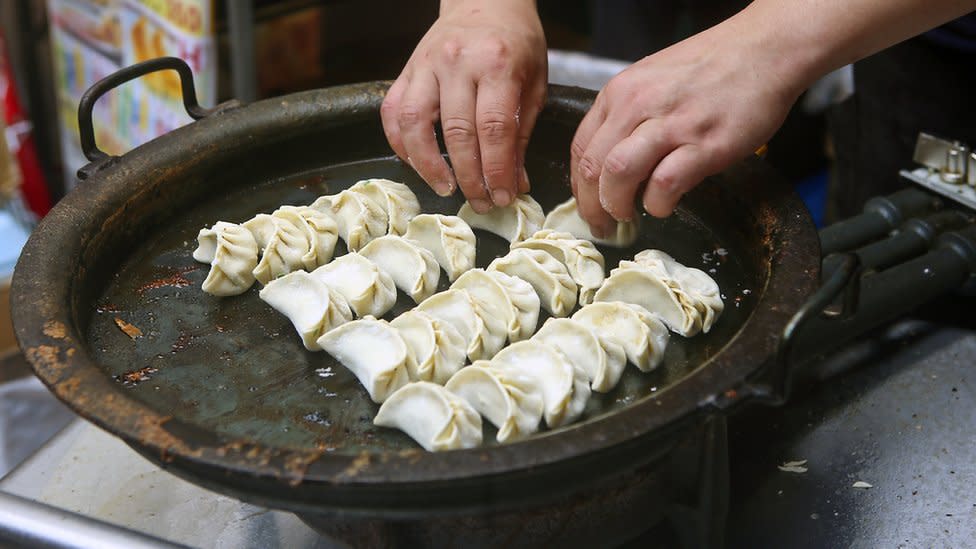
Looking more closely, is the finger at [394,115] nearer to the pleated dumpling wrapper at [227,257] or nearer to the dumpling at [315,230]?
the dumpling at [315,230]

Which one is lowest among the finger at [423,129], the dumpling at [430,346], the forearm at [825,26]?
the dumpling at [430,346]

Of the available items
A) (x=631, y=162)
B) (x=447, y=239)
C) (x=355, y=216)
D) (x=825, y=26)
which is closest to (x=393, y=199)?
(x=355, y=216)

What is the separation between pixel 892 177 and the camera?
2680 mm

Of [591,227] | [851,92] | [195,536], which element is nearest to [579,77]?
[851,92]

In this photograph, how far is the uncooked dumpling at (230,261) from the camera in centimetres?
179

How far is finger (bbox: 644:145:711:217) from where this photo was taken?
1612mm

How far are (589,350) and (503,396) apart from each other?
0.64 feet

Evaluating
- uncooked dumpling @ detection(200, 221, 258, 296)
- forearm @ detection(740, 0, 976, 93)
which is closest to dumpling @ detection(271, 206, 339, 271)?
uncooked dumpling @ detection(200, 221, 258, 296)

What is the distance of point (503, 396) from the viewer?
1483 mm

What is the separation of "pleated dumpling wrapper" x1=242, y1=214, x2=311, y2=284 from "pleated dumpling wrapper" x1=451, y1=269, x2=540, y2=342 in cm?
34

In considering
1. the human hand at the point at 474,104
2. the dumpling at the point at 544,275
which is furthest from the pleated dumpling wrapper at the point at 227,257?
the dumpling at the point at 544,275

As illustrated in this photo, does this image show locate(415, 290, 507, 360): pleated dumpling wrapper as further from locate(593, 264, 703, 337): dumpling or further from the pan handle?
the pan handle

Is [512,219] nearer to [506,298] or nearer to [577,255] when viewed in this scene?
[577,255]

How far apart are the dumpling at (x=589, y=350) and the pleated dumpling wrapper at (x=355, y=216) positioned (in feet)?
1.62
